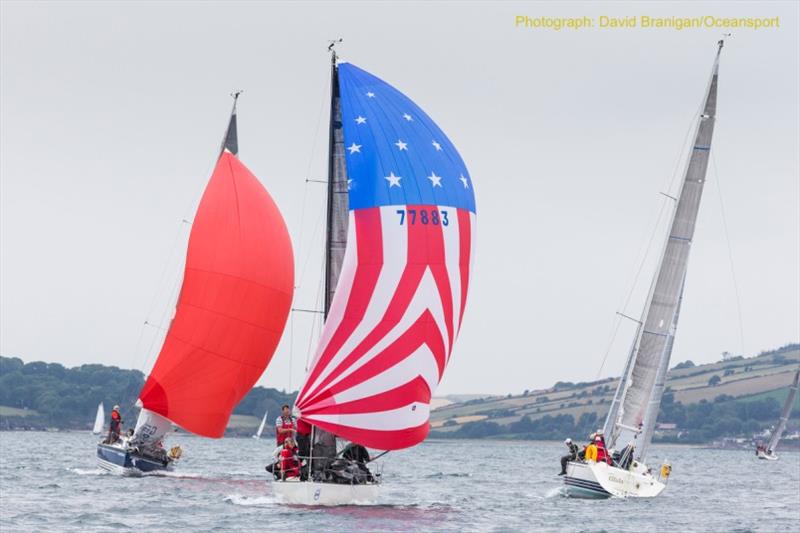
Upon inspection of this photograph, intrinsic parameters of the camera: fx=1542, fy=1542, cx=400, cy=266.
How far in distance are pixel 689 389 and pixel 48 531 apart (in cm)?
11940

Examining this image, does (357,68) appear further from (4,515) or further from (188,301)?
(4,515)

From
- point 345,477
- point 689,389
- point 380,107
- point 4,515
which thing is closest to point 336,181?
point 380,107

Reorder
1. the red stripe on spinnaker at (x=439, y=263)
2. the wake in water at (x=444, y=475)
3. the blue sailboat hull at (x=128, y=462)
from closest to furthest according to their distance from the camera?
1. the red stripe on spinnaker at (x=439, y=263)
2. the blue sailboat hull at (x=128, y=462)
3. the wake in water at (x=444, y=475)

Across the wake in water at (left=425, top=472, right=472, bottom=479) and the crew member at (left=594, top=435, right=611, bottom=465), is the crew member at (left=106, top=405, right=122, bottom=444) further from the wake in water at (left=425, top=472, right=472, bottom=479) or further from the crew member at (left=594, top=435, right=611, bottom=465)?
the wake in water at (left=425, top=472, right=472, bottom=479)

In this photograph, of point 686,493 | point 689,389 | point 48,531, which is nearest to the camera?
point 48,531

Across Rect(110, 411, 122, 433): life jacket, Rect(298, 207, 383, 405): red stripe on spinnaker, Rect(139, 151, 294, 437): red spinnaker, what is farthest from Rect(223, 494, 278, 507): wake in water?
Rect(110, 411, 122, 433): life jacket

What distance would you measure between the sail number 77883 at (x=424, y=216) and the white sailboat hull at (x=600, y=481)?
10.4 meters

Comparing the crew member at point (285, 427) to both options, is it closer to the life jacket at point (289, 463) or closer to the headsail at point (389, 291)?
the life jacket at point (289, 463)

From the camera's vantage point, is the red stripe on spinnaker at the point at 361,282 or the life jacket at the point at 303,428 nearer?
the red stripe on spinnaker at the point at 361,282

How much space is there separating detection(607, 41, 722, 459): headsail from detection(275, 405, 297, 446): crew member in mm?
12790

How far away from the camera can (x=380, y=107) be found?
3002 cm

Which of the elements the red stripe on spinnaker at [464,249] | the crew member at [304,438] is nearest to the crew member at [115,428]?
the crew member at [304,438]

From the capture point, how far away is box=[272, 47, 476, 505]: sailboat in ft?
94.5

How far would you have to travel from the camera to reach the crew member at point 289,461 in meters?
29.6
